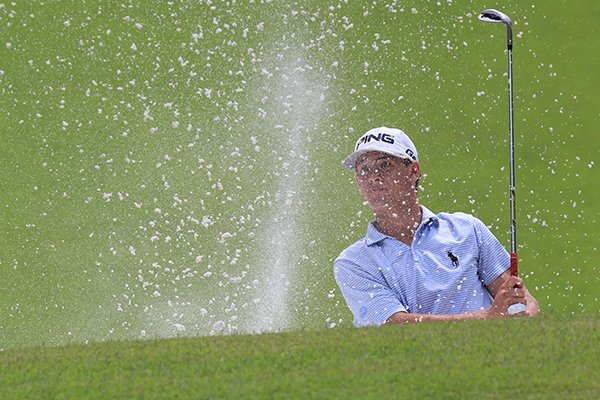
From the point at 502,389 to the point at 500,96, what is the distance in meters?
3.60

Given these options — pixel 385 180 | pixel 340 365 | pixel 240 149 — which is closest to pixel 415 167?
pixel 385 180

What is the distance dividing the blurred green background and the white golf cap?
181 centimetres

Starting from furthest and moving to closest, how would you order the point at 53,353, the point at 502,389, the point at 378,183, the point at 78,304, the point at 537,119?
the point at 537,119
the point at 78,304
the point at 378,183
the point at 53,353
the point at 502,389

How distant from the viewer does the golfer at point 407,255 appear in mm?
3486

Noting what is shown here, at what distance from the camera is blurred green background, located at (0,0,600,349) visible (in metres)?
5.52

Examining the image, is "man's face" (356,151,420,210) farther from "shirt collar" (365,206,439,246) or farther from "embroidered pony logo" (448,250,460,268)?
"embroidered pony logo" (448,250,460,268)

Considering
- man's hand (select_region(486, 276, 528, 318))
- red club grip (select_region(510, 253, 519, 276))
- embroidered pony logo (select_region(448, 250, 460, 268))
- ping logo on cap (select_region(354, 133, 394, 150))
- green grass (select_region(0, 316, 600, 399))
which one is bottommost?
green grass (select_region(0, 316, 600, 399))

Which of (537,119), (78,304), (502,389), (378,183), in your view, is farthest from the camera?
(537,119)

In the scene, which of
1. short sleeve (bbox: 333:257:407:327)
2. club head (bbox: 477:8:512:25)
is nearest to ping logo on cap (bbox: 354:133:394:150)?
short sleeve (bbox: 333:257:407:327)

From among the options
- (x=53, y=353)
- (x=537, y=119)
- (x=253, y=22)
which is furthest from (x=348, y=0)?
(x=53, y=353)

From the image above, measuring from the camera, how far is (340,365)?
112 inches

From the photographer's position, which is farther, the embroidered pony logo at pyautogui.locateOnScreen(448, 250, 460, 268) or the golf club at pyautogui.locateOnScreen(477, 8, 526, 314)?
the embroidered pony logo at pyautogui.locateOnScreen(448, 250, 460, 268)

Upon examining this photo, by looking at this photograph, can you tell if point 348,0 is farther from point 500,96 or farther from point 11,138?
point 11,138

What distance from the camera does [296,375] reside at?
110 inches
